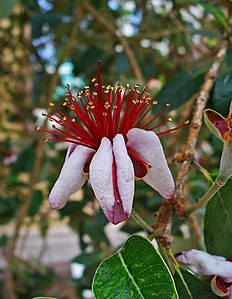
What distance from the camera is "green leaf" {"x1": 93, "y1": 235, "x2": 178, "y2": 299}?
0.52m

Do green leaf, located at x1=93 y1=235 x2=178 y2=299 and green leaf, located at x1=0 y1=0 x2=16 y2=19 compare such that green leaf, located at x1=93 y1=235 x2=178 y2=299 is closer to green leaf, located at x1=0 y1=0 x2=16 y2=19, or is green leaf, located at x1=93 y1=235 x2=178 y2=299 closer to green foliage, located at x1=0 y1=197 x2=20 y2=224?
green leaf, located at x1=0 y1=0 x2=16 y2=19

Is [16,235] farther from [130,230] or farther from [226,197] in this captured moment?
[226,197]

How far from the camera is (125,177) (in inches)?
21.2

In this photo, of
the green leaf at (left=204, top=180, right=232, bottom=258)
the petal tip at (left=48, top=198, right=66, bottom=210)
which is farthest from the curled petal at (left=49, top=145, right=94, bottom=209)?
the green leaf at (left=204, top=180, right=232, bottom=258)

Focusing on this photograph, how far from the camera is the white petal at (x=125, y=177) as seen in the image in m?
0.53

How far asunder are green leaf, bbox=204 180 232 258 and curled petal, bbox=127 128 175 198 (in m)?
0.15

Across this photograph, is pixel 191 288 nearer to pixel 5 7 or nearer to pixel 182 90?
pixel 182 90

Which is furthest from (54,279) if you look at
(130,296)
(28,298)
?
(130,296)

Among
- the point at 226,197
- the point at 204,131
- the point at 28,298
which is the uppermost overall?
the point at 226,197

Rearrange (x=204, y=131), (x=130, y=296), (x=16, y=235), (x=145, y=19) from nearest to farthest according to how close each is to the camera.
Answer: (x=130, y=296), (x=204, y=131), (x=16, y=235), (x=145, y=19)

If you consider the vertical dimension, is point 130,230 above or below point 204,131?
below

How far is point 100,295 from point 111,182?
113 mm

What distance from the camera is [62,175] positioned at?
577 mm

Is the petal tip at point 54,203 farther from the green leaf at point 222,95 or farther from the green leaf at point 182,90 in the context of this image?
the green leaf at point 182,90
